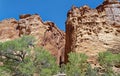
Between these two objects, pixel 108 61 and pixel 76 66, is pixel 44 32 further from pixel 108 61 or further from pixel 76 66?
pixel 108 61

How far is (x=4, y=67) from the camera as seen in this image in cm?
3033

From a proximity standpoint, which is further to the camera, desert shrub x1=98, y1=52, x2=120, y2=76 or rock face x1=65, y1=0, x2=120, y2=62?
rock face x1=65, y1=0, x2=120, y2=62

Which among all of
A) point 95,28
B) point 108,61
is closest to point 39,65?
point 108,61

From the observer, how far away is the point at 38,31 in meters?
53.2

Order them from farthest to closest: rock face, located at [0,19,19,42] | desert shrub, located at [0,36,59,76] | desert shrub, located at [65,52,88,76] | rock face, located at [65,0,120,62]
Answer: rock face, located at [0,19,19,42] < rock face, located at [65,0,120,62] < desert shrub, located at [0,36,59,76] < desert shrub, located at [65,52,88,76]

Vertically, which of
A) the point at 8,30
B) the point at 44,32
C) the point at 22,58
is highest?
the point at 8,30

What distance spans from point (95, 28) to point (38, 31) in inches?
715

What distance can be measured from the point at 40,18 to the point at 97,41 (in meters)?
20.9

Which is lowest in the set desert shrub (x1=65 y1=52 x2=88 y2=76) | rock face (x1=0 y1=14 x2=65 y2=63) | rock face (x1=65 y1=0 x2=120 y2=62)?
desert shrub (x1=65 y1=52 x2=88 y2=76)

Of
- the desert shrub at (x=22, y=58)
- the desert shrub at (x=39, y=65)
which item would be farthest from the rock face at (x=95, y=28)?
the desert shrub at (x=22, y=58)

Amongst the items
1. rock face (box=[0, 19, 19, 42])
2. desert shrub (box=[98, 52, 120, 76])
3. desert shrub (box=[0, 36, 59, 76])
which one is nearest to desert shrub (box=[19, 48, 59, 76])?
desert shrub (box=[0, 36, 59, 76])

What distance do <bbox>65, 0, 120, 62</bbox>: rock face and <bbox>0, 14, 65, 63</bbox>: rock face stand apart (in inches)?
Result: 564

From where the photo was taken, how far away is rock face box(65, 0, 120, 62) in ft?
115

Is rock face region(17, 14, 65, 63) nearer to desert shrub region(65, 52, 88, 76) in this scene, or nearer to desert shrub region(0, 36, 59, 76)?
desert shrub region(0, 36, 59, 76)
